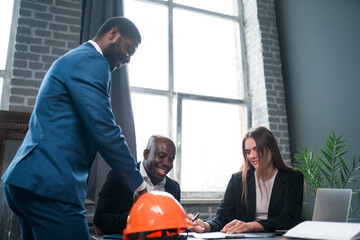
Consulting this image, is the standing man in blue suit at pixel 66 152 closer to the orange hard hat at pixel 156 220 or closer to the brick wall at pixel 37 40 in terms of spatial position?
the orange hard hat at pixel 156 220

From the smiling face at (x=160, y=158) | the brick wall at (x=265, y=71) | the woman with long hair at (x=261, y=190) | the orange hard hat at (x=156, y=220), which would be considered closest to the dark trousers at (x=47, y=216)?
the orange hard hat at (x=156, y=220)

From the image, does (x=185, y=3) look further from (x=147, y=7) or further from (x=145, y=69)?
(x=145, y=69)

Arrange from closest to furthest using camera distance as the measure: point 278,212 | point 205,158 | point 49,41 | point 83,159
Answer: point 83,159
point 278,212
point 49,41
point 205,158

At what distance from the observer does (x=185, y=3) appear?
4.22m

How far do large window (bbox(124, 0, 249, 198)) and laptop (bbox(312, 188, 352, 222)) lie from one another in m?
1.96

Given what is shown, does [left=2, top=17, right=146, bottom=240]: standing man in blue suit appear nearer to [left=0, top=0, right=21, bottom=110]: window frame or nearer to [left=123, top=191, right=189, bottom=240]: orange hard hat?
[left=123, top=191, right=189, bottom=240]: orange hard hat

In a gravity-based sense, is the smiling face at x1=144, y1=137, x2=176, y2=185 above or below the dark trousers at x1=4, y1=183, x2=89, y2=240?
→ above

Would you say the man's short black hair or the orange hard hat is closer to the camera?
the orange hard hat

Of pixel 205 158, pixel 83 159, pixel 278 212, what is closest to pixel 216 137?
pixel 205 158

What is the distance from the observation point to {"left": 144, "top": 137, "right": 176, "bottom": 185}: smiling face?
83.0 inches

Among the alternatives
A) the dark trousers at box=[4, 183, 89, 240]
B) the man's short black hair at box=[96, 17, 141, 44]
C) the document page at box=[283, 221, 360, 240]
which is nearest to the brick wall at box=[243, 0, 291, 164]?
the document page at box=[283, 221, 360, 240]

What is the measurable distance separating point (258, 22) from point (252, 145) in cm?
237

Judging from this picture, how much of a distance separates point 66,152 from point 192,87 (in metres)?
2.90

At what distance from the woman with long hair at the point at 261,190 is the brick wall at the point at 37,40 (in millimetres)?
1858
